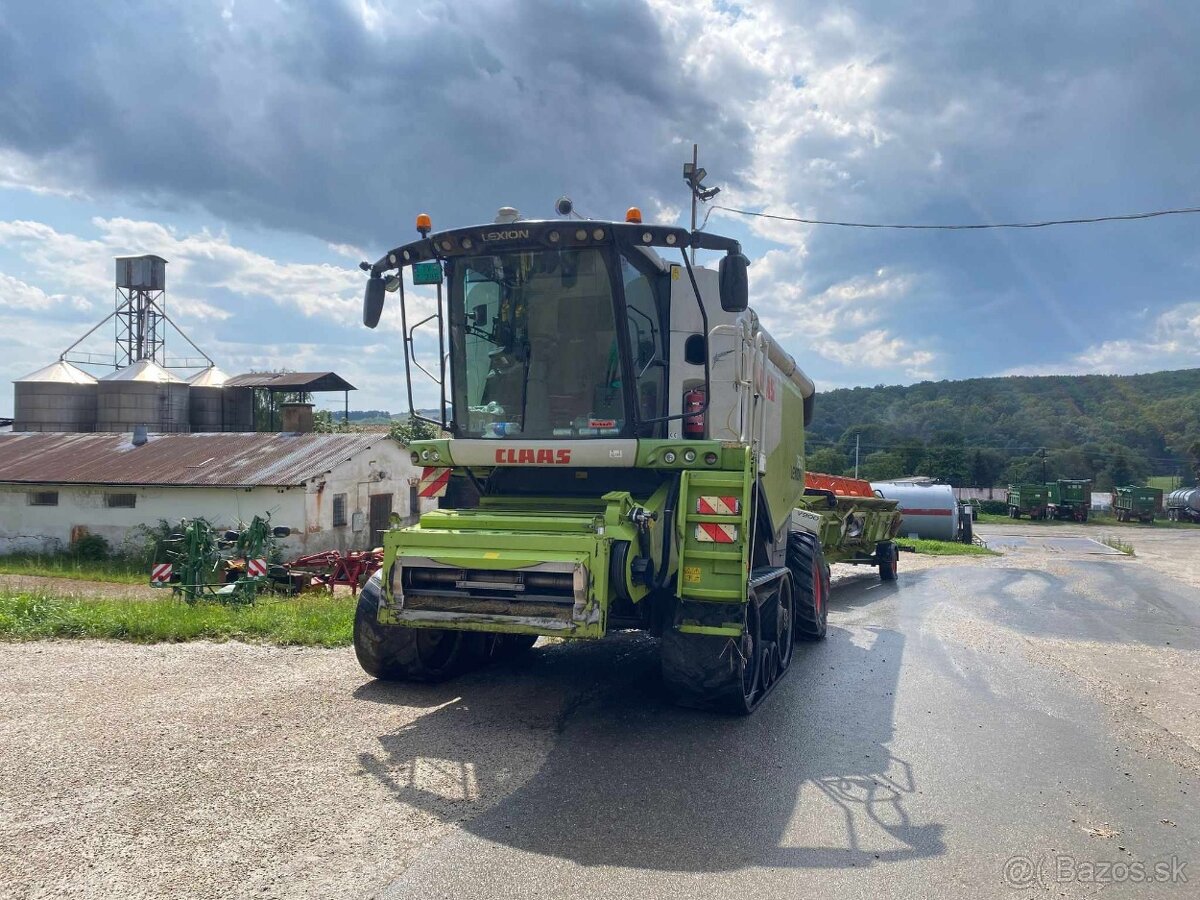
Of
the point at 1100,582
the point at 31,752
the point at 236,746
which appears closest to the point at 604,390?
the point at 236,746

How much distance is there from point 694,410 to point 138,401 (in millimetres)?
35707

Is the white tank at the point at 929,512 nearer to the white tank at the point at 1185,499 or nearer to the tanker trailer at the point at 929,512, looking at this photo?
the tanker trailer at the point at 929,512

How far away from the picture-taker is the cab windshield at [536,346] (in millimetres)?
7102

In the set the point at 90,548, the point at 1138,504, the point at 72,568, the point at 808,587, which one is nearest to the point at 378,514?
the point at 90,548

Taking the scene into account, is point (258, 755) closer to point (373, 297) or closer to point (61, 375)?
point (373, 297)

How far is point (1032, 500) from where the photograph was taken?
60188 mm

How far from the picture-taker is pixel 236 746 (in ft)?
18.5

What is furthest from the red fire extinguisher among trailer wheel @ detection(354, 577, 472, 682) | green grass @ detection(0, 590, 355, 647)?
green grass @ detection(0, 590, 355, 647)

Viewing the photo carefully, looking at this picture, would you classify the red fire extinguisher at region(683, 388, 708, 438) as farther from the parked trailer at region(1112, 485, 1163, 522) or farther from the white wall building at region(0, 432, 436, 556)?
the parked trailer at region(1112, 485, 1163, 522)

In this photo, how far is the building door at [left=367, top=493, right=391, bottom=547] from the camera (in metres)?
24.3

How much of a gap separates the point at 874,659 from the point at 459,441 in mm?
5025

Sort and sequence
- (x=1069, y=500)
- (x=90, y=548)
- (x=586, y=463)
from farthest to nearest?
(x=1069, y=500)
(x=90, y=548)
(x=586, y=463)

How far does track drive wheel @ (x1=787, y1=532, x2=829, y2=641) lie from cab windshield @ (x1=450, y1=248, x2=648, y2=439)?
13.6ft

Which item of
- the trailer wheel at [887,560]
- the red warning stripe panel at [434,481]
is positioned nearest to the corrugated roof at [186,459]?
the trailer wheel at [887,560]
